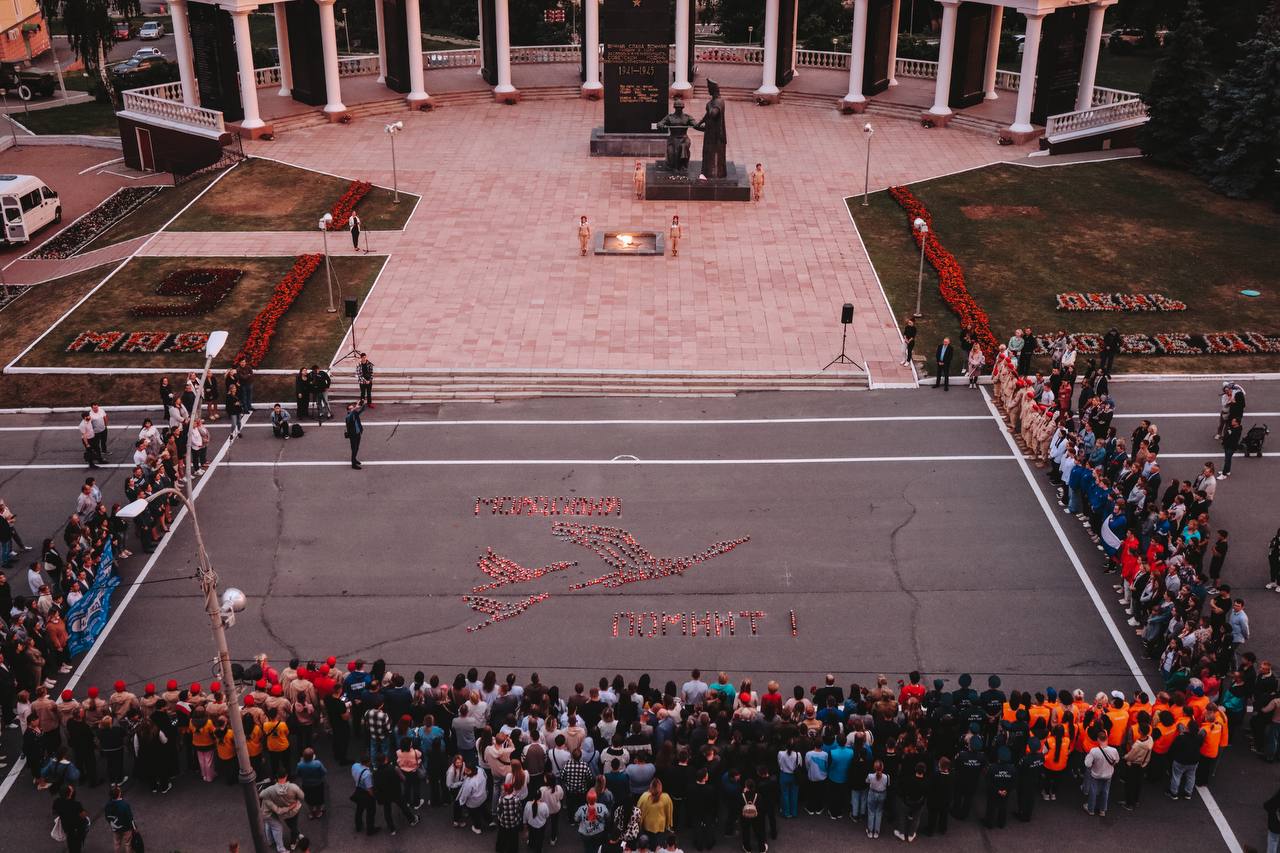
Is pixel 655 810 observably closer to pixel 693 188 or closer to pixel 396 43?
pixel 693 188

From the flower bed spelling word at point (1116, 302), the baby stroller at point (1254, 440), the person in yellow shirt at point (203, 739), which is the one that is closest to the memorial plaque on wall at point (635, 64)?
the flower bed spelling word at point (1116, 302)

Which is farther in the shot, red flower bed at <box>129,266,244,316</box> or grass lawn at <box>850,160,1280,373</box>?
red flower bed at <box>129,266,244,316</box>

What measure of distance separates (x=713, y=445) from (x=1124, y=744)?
12898 mm

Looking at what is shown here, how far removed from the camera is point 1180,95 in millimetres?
47375

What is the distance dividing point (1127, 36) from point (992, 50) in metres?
18.9

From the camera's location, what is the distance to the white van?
151ft

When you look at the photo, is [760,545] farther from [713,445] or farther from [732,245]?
[732,245]

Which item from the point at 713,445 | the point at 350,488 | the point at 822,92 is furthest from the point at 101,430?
the point at 822,92

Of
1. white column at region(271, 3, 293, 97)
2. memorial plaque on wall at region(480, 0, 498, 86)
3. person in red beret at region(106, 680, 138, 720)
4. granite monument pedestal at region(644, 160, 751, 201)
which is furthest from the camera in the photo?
memorial plaque on wall at region(480, 0, 498, 86)

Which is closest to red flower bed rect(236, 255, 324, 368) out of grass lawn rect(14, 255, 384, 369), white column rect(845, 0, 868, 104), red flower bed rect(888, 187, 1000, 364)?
grass lawn rect(14, 255, 384, 369)

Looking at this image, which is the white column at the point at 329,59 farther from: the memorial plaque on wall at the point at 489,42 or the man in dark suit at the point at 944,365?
the man in dark suit at the point at 944,365

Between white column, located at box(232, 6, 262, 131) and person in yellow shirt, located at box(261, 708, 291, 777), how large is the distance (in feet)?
118

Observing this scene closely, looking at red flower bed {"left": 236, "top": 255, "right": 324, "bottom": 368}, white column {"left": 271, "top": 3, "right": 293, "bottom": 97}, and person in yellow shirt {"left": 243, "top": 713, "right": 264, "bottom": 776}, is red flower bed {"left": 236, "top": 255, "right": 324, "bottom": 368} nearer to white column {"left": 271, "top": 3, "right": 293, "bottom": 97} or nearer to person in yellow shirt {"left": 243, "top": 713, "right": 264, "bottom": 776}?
person in yellow shirt {"left": 243, "top": 713, "right": 264, "bottom": 776}

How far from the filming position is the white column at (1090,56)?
50.4 metres
